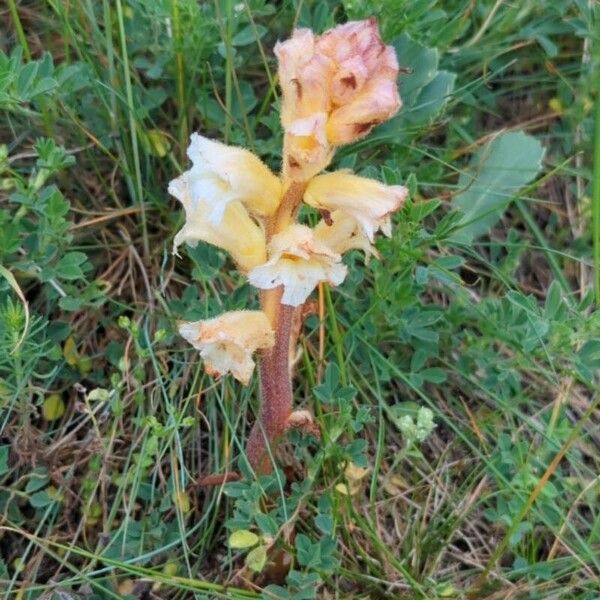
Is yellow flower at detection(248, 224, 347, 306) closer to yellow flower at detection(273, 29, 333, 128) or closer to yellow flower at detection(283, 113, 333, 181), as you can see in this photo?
yellow flower at detection(283, 113, 333, 181)

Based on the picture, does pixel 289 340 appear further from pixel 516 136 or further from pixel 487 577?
pixel 516 136

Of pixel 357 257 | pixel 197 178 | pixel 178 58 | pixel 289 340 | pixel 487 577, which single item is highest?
pixel 197 178

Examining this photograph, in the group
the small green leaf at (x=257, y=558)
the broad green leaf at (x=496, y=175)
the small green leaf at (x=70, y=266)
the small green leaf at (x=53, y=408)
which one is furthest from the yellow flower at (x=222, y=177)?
the broad green leaf at (x=496, y=175)

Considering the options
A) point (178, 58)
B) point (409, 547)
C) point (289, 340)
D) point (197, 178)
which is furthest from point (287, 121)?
point (409, 547)

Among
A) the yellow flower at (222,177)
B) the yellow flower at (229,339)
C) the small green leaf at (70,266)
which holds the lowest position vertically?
the small green leaf at (70,266)

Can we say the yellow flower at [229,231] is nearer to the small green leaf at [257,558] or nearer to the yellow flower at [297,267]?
the yellow flower at [297,267]

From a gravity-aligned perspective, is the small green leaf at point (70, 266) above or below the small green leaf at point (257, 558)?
above

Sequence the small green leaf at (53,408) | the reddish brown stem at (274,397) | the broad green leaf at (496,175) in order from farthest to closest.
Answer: the broad green leaf at (496,175)
the small green leaf at (53,408)
the reddish brown stem at (274,397)

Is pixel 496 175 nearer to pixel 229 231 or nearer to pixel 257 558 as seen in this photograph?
pixel 229 231
